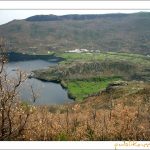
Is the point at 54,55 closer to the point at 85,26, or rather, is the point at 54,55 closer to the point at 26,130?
the point at 85,26

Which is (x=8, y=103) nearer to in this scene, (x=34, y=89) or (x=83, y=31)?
(x=34, y=89)

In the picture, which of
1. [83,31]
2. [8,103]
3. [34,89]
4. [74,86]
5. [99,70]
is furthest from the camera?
[83,31]

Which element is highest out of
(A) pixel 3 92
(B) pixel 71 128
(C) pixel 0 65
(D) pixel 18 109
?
(C) pixel 0 65

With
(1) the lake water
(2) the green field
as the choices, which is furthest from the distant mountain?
(1) the lake water

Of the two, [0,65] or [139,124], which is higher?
[0,65]

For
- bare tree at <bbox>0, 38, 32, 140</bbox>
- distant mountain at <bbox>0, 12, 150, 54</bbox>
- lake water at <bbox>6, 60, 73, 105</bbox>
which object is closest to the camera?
bare tree at <bbox>0, 38, 32, 140</bbox>

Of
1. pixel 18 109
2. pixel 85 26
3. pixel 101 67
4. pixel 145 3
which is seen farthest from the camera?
pixel 85 26

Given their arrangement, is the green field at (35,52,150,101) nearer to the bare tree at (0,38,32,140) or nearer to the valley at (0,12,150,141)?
the valley at (0,12,150,141)

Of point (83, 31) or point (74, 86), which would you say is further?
point (83, 31)

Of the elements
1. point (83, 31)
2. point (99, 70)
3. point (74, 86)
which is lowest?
point (83, 31)

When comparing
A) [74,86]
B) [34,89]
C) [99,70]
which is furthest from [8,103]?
[99,70]

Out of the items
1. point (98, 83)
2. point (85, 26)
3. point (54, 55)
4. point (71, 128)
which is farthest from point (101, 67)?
point (85, 26)
